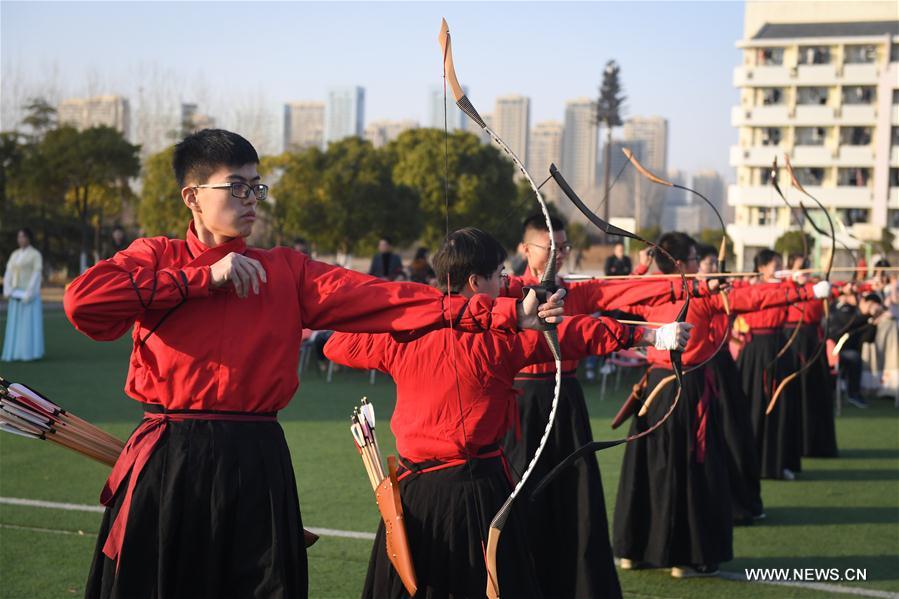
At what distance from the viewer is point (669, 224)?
119000 mm

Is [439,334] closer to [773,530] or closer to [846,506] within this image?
[773,530]

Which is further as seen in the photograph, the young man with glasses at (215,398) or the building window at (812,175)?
the building window at (812,175)

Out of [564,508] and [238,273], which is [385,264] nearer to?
[564,508]

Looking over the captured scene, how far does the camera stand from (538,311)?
2828 millimetres

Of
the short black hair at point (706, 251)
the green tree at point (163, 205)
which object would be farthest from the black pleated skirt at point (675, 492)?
the green tree at point (163, 205)

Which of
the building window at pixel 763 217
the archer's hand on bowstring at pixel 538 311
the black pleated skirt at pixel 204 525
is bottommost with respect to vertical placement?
the black pleated skirt at pixel 204 525

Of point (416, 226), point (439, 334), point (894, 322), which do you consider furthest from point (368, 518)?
point (416, 226)

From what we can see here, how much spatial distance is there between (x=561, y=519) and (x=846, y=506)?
145 inches

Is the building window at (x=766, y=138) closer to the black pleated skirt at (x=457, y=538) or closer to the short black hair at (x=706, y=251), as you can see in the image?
the short black hair at (x=706, y=251)

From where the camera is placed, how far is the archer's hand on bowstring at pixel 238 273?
2846 mm

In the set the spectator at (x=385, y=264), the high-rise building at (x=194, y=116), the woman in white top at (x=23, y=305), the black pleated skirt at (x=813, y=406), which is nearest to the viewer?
the black pleated skirt at (x=813, y=406)

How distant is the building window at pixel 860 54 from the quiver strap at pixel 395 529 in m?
56.9

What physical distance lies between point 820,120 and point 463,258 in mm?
55769

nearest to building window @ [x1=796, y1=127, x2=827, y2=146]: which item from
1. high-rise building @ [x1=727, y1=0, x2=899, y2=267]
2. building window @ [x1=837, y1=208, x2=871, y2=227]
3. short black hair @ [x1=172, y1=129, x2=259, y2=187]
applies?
high-rise building @ [x1=727, y1=0, x2=899, y2=267]
